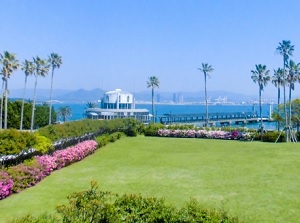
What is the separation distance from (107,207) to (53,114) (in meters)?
63.8

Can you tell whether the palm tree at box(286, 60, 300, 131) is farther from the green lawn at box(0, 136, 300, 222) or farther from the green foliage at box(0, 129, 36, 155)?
the green foliage at box(0, 129, 36, 155)

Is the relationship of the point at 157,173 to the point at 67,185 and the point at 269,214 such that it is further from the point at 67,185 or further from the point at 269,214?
the point at 269,214

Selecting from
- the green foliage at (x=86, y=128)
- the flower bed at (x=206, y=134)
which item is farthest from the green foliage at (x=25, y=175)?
the flower bed at (x=206, y=134)

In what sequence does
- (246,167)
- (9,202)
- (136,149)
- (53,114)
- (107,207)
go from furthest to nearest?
(53,114)
(136,149)
(246,167)
(9,202)
(107,207)

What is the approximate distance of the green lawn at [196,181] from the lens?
13.2 meters

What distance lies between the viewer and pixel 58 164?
22172mm

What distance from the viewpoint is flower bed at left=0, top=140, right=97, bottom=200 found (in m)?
15.9

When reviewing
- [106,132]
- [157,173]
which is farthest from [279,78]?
[157,173]

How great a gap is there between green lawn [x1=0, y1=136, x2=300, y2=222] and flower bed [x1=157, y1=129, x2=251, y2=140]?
1017 centimetres

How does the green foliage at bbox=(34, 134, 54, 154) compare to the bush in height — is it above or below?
above

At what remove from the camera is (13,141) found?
18.1 meters

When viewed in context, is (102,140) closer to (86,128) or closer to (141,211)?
(86,128)

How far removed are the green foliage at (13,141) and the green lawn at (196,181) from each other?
7.69 ft

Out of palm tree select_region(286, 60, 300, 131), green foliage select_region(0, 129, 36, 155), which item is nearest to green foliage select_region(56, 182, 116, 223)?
green foliage select_region(0, 129, 36, 155)
